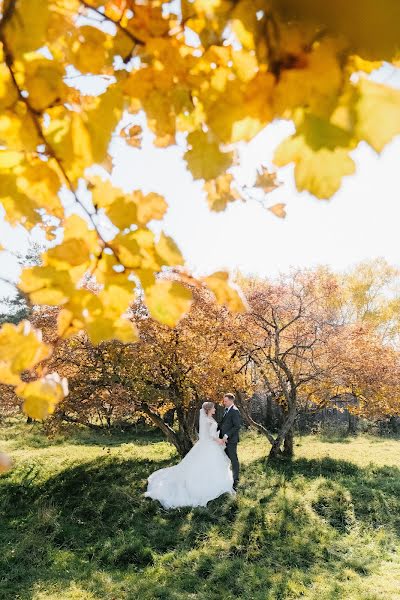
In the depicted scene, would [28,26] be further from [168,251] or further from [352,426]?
[352,426]

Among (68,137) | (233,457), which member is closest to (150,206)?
(68,137)

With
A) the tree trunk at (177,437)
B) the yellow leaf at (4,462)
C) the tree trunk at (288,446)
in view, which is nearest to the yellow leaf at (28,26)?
the yellow leaf at (4,462)

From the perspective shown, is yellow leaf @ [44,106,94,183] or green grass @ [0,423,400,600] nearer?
yellow leaf @ [44,106,94,183]

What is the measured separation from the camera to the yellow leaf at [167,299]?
2.92 ft

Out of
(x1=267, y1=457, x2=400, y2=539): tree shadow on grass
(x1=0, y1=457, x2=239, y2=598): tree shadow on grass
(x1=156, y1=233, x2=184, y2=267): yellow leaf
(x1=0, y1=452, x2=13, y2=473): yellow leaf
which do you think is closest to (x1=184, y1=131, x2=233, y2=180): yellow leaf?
(x1=156, y1=233, x2=184, y2=267): yellow leaf

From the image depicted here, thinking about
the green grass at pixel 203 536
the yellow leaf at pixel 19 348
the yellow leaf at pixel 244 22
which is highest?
the yellow leaf at pixel 244 22

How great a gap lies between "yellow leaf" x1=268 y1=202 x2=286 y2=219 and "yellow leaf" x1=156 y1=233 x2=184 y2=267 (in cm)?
24

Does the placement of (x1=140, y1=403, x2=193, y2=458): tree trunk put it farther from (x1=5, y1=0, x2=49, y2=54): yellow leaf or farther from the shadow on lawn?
(x1=5, y1=0, x2=49, y2=54): yellow leaf

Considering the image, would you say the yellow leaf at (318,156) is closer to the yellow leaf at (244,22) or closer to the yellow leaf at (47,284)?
the yellow leaf at (244,22)

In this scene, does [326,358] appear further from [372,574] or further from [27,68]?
[27,68]

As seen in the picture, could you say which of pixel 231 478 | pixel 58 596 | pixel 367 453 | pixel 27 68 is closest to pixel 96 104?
pixel 27 68

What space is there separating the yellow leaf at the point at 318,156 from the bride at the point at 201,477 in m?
7.34

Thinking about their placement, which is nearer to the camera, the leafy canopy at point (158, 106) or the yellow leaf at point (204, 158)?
the leafy canopy at point (158, 106)

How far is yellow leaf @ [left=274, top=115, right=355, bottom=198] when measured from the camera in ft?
2.15
